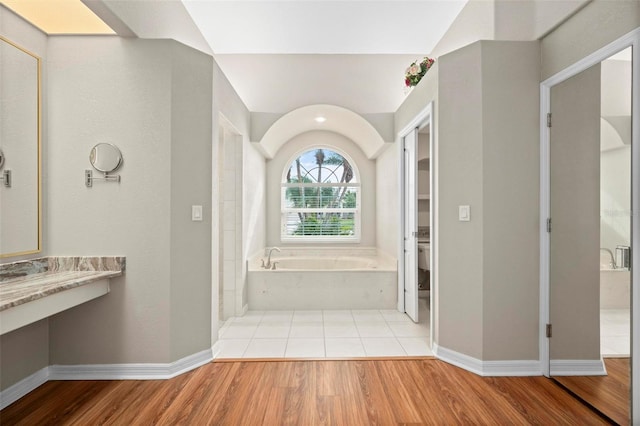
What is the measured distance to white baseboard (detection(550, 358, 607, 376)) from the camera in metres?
2.09

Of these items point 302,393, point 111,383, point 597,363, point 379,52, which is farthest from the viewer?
point 379,52

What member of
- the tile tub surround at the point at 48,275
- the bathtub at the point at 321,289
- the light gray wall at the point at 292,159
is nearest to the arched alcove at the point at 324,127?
the light gray wall at the point at 292,159

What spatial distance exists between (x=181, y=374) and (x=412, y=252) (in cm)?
253

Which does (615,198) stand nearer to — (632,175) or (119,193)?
(632,175)

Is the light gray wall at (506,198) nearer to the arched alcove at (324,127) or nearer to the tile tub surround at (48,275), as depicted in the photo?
the arched alcove at (324,127)

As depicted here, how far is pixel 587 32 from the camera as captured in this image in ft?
6.96

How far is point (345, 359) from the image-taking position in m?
2.75

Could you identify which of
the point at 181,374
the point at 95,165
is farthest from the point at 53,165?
the point at 181,374

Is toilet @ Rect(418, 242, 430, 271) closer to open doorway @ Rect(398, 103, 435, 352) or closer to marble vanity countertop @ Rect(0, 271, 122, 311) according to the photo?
open doorway @ Rect(398, 103, 435, 352)

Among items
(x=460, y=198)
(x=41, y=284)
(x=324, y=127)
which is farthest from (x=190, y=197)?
(x=324, y=127)

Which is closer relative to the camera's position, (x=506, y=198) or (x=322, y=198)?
(x=506, y=198)

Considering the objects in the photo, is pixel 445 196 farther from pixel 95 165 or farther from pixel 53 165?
pixel 53 165

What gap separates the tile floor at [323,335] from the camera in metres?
2.90

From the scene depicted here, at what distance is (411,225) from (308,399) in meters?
2.23
